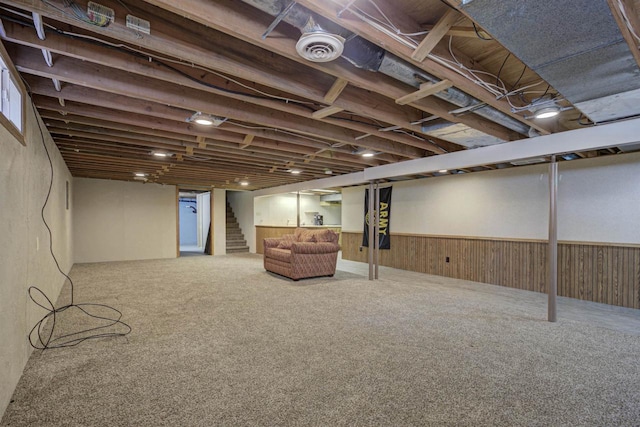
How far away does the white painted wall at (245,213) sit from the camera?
10.6 metres

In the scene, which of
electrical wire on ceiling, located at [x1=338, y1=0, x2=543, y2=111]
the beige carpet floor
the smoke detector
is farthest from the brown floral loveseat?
the smoke detector

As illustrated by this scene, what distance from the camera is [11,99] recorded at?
1994 mm

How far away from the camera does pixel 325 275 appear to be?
5910 millimetres

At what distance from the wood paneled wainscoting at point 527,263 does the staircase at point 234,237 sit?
Answer: 527 centimetres

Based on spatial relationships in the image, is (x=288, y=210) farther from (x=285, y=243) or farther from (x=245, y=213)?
(x=285, y=243)

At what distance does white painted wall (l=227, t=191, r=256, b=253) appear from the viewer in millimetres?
10619

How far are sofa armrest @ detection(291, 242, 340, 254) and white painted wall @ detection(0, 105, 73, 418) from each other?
330 centimetres

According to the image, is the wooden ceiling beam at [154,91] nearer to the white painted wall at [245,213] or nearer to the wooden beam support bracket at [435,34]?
the wooden beam support bracket at [435,34]

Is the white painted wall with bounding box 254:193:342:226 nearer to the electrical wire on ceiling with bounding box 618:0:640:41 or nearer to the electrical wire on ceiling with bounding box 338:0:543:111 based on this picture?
the electrical wire on ceiling with bounding box 338:0:543:111

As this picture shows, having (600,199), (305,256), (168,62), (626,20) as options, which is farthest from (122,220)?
(600,199)

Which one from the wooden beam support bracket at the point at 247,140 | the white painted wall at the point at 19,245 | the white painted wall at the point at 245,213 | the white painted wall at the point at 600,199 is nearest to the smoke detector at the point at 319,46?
the white painted wall at the point at 19,245

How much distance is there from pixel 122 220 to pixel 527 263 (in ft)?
30.5

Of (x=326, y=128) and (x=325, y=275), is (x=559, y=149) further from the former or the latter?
(x=325, y=275)

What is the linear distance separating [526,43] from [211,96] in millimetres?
2386
